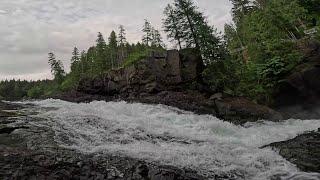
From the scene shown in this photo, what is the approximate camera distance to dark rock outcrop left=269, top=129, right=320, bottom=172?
49.9 ft

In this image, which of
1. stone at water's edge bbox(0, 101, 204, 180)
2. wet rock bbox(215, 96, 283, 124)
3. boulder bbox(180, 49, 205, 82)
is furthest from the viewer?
boulder bbox(180, 49, 205, 82)

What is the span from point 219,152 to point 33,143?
304 inches

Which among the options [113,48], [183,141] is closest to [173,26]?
[183,141]

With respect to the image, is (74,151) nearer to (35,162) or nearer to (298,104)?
(35,162)

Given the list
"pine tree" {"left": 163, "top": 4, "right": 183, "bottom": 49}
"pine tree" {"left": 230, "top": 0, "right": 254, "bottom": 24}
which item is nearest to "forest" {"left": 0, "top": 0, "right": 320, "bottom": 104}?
"pine tree" {"left": 163, "top": 4, "right": 183, "bottom": 49}

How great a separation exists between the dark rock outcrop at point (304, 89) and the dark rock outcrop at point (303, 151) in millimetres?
15680

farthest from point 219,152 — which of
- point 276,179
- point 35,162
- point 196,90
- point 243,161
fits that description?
point 196,90

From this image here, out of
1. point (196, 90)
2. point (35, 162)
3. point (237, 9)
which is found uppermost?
point (237, 9)

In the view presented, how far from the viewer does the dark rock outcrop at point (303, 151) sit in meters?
15.2

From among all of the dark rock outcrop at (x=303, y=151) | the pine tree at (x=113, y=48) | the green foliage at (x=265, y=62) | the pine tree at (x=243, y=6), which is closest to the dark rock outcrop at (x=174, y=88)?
the green foliage at (x=265, y=62)

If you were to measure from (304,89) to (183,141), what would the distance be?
21.3 meters

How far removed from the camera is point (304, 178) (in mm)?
13555

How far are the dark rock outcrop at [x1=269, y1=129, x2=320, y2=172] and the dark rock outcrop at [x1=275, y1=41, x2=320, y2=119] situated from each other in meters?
15.7

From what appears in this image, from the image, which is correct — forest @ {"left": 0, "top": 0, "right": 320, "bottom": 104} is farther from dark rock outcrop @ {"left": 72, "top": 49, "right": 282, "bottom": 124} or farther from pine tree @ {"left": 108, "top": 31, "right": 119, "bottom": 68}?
pine tree @ {"left": 108, "top": 31, "right": 119, "bottom": 68}
